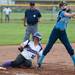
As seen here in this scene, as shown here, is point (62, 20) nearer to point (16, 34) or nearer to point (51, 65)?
point (51, 65)

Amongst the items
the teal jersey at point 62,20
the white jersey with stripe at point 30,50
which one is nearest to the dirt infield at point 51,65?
the white jersey with stripe at point 30,50

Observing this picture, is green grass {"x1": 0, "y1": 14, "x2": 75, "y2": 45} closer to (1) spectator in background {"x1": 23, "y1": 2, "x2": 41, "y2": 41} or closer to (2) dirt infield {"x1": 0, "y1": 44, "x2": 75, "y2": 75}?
(2) dirt infield {"x1": 0, "y1": 44, "x2": 75, "y2": 75}

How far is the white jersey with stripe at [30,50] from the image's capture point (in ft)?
35.2

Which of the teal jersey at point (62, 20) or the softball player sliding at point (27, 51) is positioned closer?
the teal jersey at point (62, 20)

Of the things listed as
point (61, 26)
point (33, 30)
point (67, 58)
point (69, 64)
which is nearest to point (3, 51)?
point (33, 30)

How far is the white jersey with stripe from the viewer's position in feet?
35.2

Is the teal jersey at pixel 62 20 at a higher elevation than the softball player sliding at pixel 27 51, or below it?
higher

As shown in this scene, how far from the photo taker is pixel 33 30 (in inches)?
554

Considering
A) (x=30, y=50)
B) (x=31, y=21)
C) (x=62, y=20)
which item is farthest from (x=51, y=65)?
(x=31, y=21)

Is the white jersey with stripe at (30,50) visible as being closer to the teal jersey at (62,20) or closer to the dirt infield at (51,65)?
the dirt infield at (51,65)

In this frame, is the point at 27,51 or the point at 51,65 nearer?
the point at 27,51

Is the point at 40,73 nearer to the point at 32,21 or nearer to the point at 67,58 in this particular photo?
the point at 67,58

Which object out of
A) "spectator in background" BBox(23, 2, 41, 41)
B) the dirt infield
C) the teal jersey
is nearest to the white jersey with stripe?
the dirt infield

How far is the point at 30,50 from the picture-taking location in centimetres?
1075
